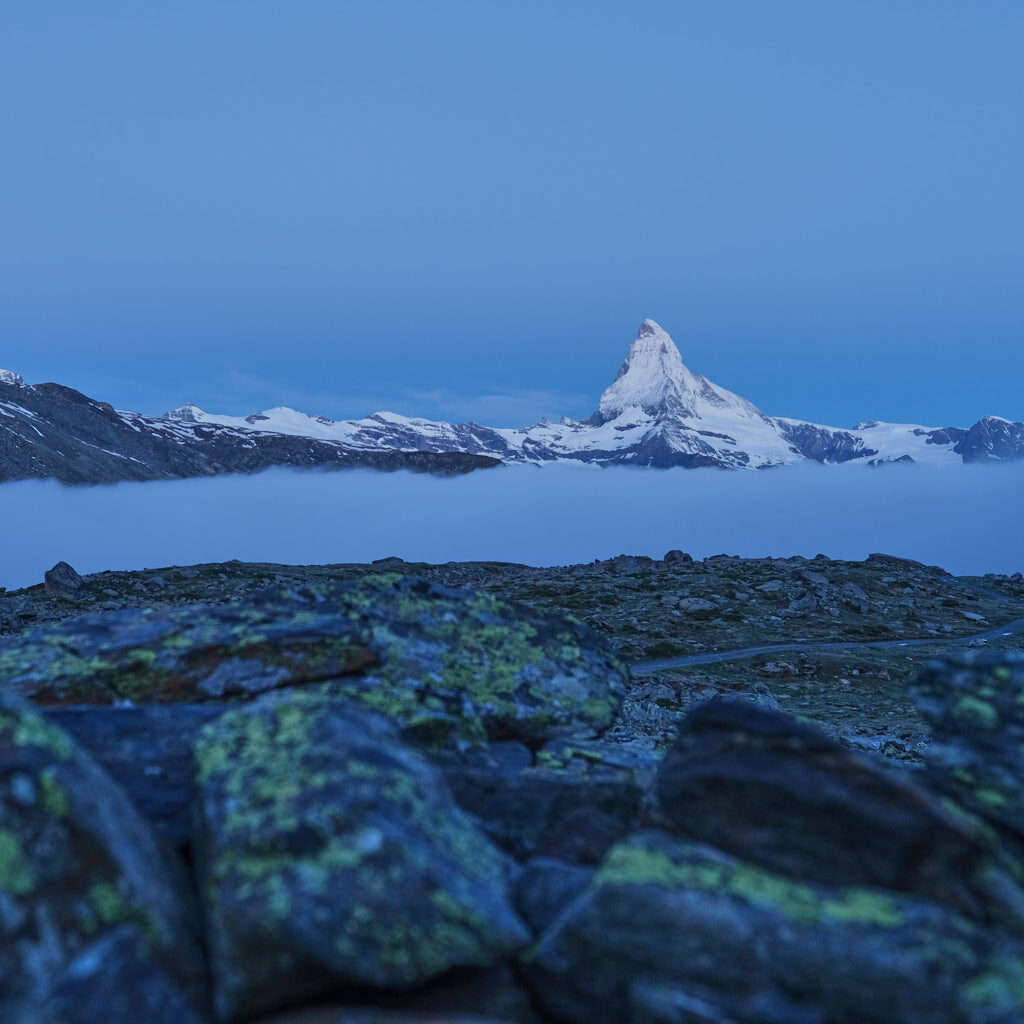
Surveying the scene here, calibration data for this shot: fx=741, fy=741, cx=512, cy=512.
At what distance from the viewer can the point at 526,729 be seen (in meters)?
10.9

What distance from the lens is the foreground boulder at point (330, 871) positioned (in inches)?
213

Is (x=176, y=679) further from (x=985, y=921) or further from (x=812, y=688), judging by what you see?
(x=812, y=688)

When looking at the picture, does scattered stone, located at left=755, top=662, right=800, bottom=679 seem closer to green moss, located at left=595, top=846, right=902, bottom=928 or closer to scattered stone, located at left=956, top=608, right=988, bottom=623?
scattered stone, located at left=956, top=608, right=988, bottom=623

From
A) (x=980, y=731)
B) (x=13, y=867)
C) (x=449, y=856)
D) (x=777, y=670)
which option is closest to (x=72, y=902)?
(x=13, y=867)

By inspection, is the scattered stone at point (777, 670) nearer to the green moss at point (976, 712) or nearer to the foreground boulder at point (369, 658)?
the foreground boulder at point (369, 658)

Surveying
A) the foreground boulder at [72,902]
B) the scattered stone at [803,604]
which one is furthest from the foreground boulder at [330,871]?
the scattered stone at [803,604]

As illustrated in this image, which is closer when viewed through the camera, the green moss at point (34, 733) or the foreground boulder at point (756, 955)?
the foreground boulder at point (756, 955)

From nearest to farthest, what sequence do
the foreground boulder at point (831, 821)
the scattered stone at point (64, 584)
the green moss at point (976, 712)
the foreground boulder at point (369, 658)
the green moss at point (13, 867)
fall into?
the green moss at point (13, 867) < the foreground boulder at point (831, 821) < the green moss at point (976, 712) < the foreground boulder at point (369, 658) < the scattered stone at point (64, 584)

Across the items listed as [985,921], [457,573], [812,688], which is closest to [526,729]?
[985,921]

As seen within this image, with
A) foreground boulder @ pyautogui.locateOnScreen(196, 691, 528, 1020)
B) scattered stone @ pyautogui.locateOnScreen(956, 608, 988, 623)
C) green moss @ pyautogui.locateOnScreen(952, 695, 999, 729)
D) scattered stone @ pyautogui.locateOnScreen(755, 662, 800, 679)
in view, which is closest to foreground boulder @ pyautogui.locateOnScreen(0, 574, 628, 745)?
foreground boulder @ pyautogui.locateOnScreen(196, 691, 528, 1020)

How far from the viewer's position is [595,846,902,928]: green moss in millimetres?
5711

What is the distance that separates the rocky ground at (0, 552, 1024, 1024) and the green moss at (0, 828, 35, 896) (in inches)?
0.6

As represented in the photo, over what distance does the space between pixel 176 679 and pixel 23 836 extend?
4.34 metres

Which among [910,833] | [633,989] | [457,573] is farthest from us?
[457,573]
